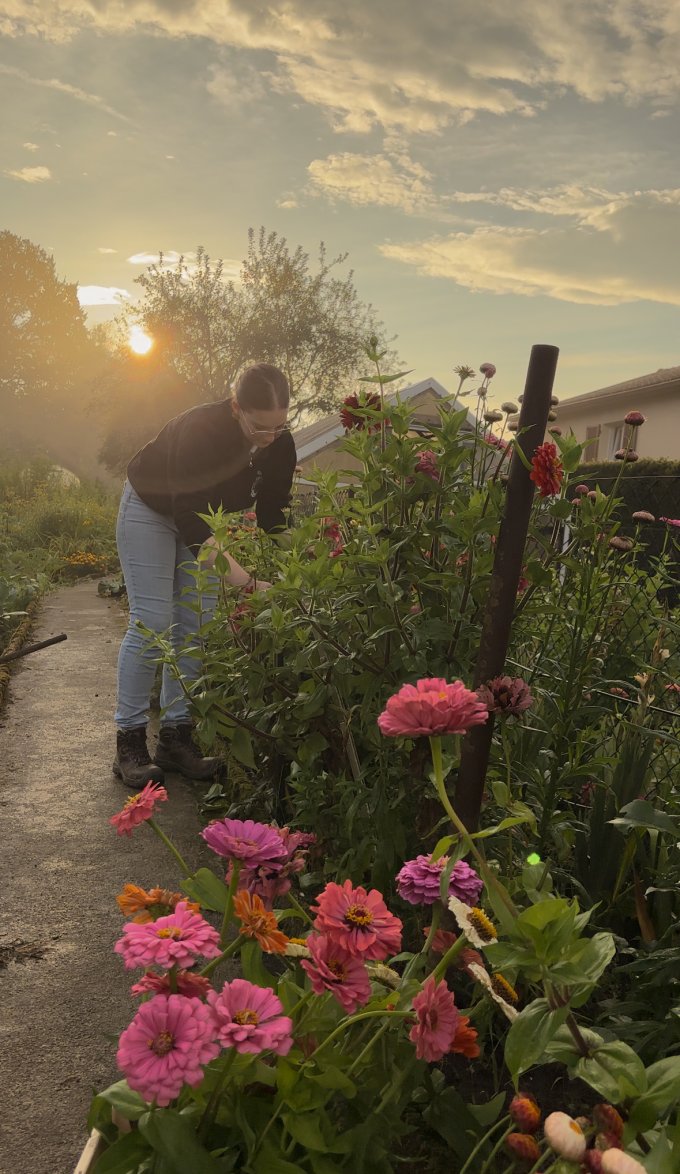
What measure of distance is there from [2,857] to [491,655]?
212 cm

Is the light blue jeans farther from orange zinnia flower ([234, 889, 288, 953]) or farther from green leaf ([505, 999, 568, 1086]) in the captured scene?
green leaf ([505, 999, 568, 1086])

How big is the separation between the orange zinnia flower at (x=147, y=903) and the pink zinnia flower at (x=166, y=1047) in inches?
9.1

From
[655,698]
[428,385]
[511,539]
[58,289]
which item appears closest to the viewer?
[511,539]

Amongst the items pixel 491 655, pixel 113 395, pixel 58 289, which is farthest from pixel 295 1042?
pixel 58 289

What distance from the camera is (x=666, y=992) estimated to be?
5.79 ft

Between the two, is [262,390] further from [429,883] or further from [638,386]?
[638,386]

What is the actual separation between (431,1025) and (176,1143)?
1.14ft

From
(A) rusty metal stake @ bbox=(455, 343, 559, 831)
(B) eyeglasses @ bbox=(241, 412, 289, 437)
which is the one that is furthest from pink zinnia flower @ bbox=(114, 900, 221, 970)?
(B) eyeglasses @ bbox=(241, 412, 289, 437)

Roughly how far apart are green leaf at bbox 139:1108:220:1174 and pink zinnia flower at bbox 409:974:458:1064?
0.30 metres

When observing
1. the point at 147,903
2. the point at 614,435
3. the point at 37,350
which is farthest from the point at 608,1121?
the point at 37,350

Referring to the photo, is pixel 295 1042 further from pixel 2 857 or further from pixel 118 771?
pixel 118 771

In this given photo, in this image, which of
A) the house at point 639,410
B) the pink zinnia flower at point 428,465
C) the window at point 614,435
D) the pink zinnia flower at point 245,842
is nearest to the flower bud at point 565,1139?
the pink zinnia flower at point 245,842

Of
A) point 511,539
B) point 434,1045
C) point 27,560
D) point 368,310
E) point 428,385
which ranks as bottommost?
point 27,560

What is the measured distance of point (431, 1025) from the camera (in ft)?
3.77
